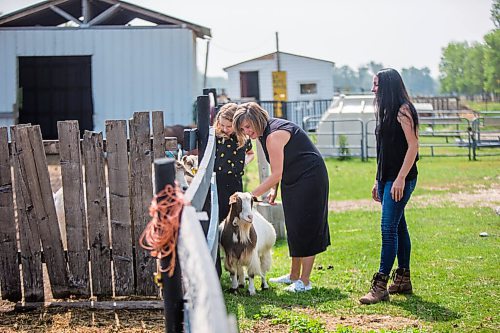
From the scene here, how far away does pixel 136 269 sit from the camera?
21.7ft

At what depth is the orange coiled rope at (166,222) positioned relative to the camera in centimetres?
316

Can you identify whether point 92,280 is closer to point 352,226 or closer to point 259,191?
point 259,191

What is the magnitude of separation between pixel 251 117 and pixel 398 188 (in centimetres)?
135

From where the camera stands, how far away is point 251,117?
6.83 metres

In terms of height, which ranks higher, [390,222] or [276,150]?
[276,150]

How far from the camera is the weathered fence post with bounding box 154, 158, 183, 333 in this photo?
323 cm

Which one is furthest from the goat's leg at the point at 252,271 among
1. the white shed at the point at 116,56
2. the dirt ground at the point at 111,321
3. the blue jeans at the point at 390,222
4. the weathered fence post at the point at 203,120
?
the white shed at the point at 116,56

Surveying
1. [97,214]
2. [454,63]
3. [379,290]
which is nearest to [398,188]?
[379,290]

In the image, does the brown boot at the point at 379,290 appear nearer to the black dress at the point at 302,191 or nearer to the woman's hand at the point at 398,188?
the woman's hand at the point at 398,188

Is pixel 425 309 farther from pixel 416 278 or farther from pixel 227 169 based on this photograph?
pixel 227 169

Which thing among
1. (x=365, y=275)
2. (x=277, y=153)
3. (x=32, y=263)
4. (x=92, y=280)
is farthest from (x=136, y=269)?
(x=365, y=275)

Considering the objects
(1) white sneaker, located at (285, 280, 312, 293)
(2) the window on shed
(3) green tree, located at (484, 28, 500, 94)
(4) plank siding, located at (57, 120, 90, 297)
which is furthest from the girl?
(2) the window on shed

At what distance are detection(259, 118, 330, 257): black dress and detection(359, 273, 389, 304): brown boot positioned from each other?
0.80m

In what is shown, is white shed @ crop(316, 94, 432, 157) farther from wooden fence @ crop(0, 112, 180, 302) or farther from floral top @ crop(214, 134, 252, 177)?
wooden fence @ crop(0, 112, 180, 302)
